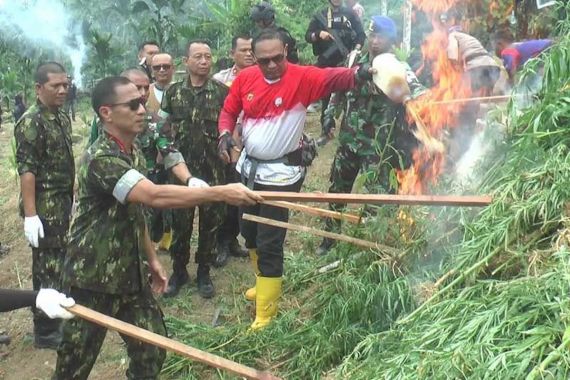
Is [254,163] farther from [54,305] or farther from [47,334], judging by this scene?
[47,334]

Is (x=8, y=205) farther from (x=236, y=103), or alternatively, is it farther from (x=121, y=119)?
(x=121, y=119)

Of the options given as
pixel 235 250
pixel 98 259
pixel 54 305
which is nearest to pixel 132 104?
pixel 98 259

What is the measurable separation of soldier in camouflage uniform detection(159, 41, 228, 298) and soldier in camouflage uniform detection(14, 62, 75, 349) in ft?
3.46

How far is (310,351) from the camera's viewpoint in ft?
12.8

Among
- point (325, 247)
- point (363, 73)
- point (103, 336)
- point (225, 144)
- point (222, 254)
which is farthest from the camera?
point (222, 254)

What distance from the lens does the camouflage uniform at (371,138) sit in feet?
15.9

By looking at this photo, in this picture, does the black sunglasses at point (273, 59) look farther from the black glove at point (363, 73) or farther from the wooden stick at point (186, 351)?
the wooden stick at point (186, 351)

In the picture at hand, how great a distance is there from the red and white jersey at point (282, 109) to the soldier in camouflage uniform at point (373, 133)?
413 mm

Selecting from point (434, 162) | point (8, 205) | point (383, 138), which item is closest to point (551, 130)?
point (434, 162)

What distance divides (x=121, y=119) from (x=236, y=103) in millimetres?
1541

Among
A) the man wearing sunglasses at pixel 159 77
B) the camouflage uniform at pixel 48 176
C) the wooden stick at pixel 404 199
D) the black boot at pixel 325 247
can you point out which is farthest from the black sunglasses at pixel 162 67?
the wooden stick at pixel 404 199

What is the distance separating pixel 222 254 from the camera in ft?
20.3

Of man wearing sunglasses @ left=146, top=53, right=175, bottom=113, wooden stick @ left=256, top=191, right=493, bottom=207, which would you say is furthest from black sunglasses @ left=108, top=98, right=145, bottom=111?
man wearing sunglasses @ left=146, top=53, right=175, bottom=113

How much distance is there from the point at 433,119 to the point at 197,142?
2.13m
